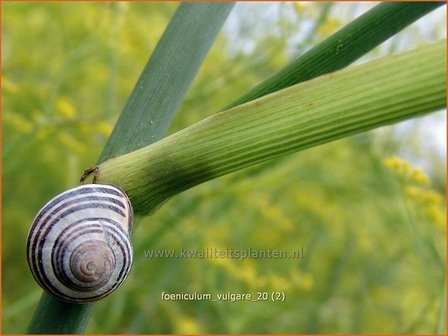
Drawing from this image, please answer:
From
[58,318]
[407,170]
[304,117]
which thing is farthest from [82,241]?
[407,170]

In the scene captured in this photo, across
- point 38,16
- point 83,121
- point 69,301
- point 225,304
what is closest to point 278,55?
point 83,121

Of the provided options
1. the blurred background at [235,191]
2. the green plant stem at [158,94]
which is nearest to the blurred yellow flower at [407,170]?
the blurred background at [235,191]

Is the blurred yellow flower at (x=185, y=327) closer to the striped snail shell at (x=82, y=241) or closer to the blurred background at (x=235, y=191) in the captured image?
the blurred background at (x=235, y=191)

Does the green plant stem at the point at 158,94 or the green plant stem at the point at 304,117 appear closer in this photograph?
the green plant stem at the point at 304,117

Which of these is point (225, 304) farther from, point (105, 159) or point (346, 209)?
point (105, 159)

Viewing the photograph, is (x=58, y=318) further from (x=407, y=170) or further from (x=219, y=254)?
(x=219, y=254)
